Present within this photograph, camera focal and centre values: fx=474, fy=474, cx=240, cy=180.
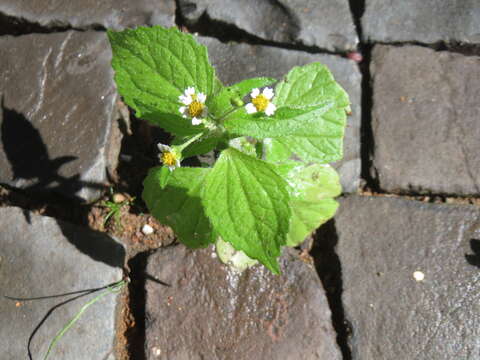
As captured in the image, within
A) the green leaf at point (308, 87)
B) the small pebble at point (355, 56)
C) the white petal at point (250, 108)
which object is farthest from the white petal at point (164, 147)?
the small pebble at point (355, 56)

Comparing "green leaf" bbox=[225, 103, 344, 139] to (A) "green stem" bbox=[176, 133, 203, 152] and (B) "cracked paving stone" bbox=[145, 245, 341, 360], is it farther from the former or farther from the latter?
(B) "cracked paving stone" bbox=[145, 245, 341, 360]

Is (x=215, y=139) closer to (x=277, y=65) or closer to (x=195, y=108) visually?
(x=195, y=108)

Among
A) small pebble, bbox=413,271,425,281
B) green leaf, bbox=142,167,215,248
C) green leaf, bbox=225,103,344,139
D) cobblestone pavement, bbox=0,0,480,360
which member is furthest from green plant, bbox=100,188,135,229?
small pebble, bbox=413,271,425,281

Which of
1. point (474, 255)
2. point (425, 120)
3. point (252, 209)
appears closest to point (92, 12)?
point (252, 209)

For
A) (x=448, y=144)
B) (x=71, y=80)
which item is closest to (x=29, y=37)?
(x=71, y=80)

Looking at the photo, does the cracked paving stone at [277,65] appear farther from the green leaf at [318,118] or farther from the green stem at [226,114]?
the green stem at [226,114]
